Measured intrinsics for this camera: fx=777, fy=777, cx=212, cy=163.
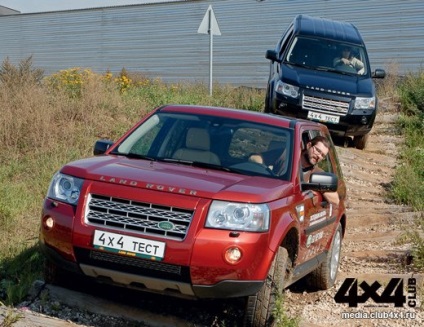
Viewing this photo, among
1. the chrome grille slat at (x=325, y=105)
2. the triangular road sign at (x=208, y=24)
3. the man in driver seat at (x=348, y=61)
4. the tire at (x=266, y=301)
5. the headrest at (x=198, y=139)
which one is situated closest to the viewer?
the tire at (x=266, y=301)

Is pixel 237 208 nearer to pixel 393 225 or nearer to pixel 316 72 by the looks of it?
pixel 393 225

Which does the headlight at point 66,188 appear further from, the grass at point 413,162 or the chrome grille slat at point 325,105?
the chrome grille slat at point 325,105

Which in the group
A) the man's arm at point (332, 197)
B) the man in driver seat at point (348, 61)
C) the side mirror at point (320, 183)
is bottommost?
the man's arm at point (332, 197)

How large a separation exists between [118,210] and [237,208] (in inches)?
32.6

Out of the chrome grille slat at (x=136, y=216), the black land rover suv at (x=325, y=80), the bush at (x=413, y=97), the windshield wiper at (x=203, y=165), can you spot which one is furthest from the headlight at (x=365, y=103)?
the chrome grille slat at (x=136, y=216)

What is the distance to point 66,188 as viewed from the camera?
5.70 meters

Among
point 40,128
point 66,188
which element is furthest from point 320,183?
point 40,128

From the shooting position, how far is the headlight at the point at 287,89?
13422 millimetres

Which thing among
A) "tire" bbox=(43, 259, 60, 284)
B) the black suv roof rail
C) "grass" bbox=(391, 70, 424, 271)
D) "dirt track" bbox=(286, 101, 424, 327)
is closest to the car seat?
"tire" bbox=(43, 259, 60, 284)

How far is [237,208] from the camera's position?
17.5 feet

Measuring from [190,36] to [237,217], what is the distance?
27704 millimetres

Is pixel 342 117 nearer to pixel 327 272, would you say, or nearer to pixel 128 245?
pixel 327 272

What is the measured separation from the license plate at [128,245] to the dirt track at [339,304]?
71 cm

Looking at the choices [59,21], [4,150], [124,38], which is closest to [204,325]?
[4,150]
